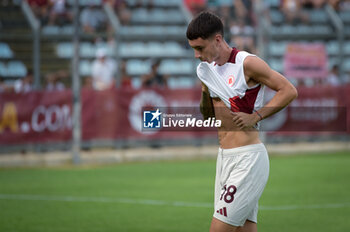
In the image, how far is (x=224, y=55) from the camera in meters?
5.16

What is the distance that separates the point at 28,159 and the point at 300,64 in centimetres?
882

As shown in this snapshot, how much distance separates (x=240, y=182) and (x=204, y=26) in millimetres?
1211

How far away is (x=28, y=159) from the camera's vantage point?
57.1 feet

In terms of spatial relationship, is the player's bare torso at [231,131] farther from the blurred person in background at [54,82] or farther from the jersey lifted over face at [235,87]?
the blurred person in background at [54,82]

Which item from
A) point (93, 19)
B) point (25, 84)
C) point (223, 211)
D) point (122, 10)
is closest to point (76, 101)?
point (25, 84)

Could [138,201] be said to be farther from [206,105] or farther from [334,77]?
[334,77]

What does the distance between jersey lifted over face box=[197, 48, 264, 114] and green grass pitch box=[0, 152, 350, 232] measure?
3548 millimetres

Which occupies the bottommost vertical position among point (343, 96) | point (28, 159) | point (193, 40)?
point (28, 159)

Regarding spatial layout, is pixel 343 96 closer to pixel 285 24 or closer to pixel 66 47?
pixel 285 24

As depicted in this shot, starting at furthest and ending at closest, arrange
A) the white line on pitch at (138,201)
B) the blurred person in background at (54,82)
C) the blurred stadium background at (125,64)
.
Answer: the blurred person in background at (54,82) < the blurred stadium background at (125,64) < the white line on pitch at (138,201)

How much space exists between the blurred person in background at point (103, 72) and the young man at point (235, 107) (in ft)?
45.0

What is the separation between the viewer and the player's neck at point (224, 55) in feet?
16.9

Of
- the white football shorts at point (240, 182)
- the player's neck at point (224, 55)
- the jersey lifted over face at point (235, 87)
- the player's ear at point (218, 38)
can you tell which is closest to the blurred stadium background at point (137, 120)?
the white football shorts at point (240, 182)

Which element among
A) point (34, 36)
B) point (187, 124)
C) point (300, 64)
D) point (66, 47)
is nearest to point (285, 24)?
point (300, 64)
